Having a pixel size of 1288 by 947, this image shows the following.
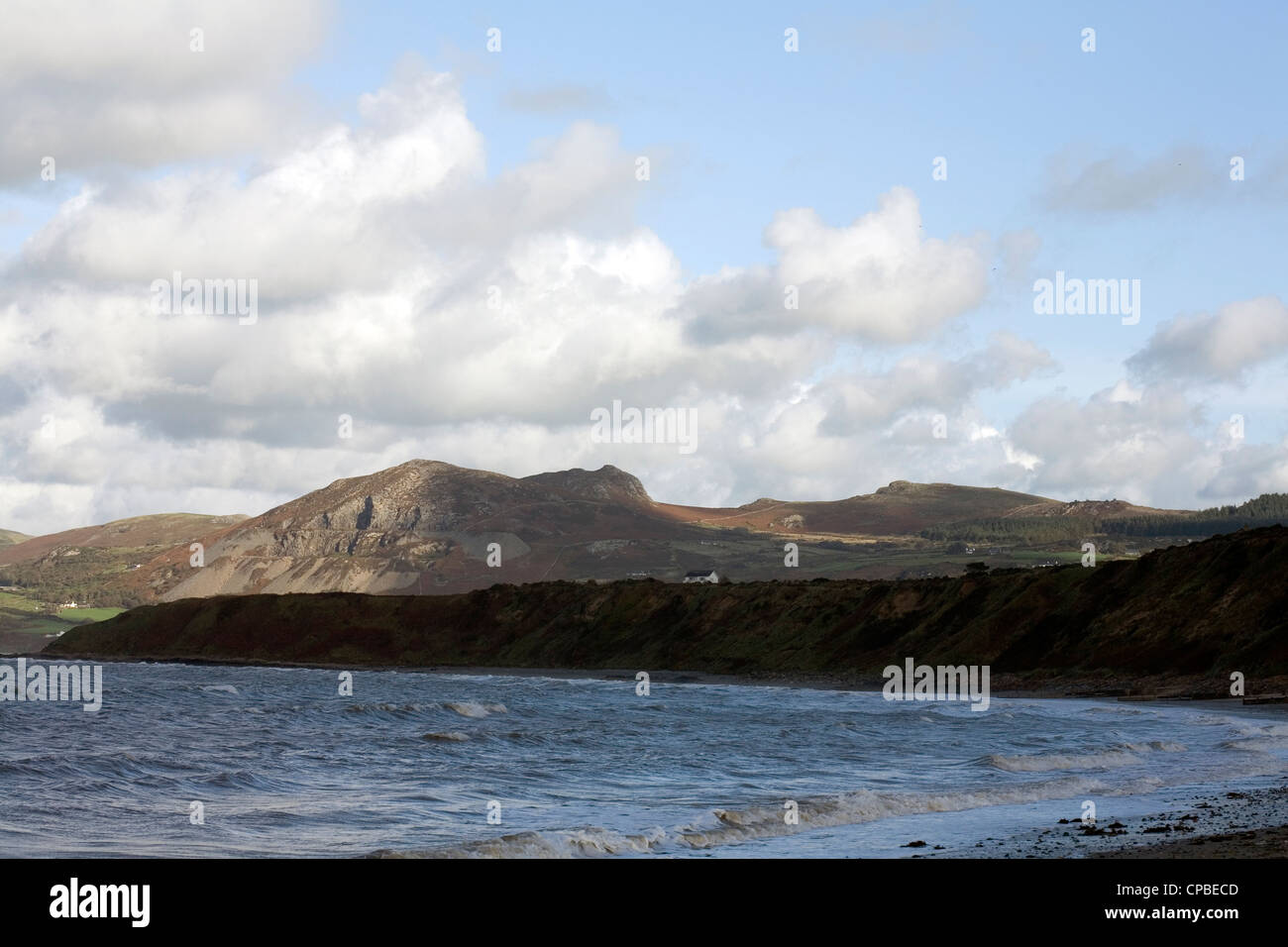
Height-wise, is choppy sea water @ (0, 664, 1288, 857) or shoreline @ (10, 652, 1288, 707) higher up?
choppy sea water @ (0, 664, 1288, 857)

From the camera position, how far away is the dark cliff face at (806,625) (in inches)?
2979

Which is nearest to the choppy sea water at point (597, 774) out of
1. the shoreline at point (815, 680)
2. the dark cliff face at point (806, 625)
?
the shoreline at point (815, 680)

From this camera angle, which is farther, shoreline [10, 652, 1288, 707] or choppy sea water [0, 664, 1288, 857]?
shoreline [10, 652, 1288, 707]

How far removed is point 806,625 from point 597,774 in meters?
78.3

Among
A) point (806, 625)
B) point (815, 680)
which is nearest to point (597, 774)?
point (815, 680)

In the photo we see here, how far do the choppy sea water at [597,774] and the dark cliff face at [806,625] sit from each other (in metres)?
13.8

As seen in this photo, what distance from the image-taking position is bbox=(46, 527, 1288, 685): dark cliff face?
248 ft

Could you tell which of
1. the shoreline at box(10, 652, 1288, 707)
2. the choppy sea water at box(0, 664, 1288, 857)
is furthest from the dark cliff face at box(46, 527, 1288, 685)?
the choppy sea water at box(0, 664, 1288, 857)

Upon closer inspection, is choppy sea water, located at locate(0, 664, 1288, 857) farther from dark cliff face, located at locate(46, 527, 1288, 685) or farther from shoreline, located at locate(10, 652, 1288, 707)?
dark cliff face, located at locate(46, 527, 1288, 685)

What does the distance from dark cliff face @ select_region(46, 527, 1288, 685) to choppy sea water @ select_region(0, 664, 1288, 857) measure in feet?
45.1

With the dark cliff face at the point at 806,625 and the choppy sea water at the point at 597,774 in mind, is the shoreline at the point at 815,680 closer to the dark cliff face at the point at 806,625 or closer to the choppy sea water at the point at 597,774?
the dark cliff face at the point at 806,625
